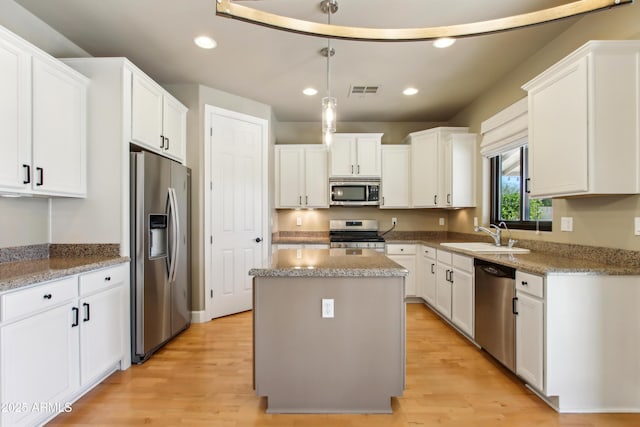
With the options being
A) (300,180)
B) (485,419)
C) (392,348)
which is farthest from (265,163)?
(485,419)

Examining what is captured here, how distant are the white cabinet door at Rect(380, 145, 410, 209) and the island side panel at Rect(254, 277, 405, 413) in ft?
9.12

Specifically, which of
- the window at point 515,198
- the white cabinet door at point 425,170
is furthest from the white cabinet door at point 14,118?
the white cabinet door at point 425,170

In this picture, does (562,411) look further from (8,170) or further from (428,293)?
(8,170)

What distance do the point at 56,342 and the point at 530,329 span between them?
9.49ft

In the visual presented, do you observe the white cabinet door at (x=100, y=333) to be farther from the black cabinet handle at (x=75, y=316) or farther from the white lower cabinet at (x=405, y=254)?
the white lower cabinet at (x=405, y=254)

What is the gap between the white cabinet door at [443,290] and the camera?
3.25 meters

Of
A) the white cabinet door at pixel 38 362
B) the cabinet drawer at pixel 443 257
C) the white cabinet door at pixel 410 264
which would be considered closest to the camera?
the white cabinet door at pixel 38 362

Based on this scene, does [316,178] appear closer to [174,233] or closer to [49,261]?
[174,233]

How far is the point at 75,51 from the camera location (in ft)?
8.70

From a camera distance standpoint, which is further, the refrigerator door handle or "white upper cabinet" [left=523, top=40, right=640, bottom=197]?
the refrigerator door handle

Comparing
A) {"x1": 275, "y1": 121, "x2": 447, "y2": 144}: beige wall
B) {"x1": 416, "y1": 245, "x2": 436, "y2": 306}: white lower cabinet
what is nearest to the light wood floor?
{"x1": 416, "y1": 245, "x2": 436, "y2": 306}: white lower cabinet

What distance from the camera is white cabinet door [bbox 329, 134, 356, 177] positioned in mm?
4398

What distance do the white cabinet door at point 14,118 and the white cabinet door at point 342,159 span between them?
3.20 metres

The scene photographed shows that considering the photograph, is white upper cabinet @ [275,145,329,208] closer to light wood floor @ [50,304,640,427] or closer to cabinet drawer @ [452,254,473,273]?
cabinet drawer @ [452,254,473,273]
